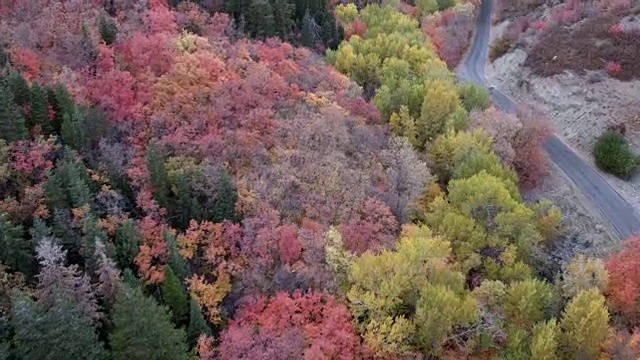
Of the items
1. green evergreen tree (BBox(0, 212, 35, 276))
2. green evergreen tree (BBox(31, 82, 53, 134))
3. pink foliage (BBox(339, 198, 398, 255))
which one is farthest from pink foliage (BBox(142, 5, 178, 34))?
pink foliage (BBox(339, 198, 398, 255))

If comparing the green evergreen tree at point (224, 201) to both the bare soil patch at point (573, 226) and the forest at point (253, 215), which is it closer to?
the forest at point (253, 215)

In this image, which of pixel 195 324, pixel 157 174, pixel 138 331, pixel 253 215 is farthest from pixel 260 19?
pixel 138 331

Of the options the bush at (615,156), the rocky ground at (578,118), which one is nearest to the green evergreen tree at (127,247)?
the rocky ground at (578,118)

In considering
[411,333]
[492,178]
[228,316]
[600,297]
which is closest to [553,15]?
[492,178]

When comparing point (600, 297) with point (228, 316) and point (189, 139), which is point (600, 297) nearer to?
point (228, 316)

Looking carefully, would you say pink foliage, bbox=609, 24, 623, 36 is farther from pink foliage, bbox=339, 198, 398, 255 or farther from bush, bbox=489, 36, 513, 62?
pink foliage, bbox=339, 198, 398, 255

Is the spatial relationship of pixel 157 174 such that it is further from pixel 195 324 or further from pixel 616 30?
pixel 616 30
